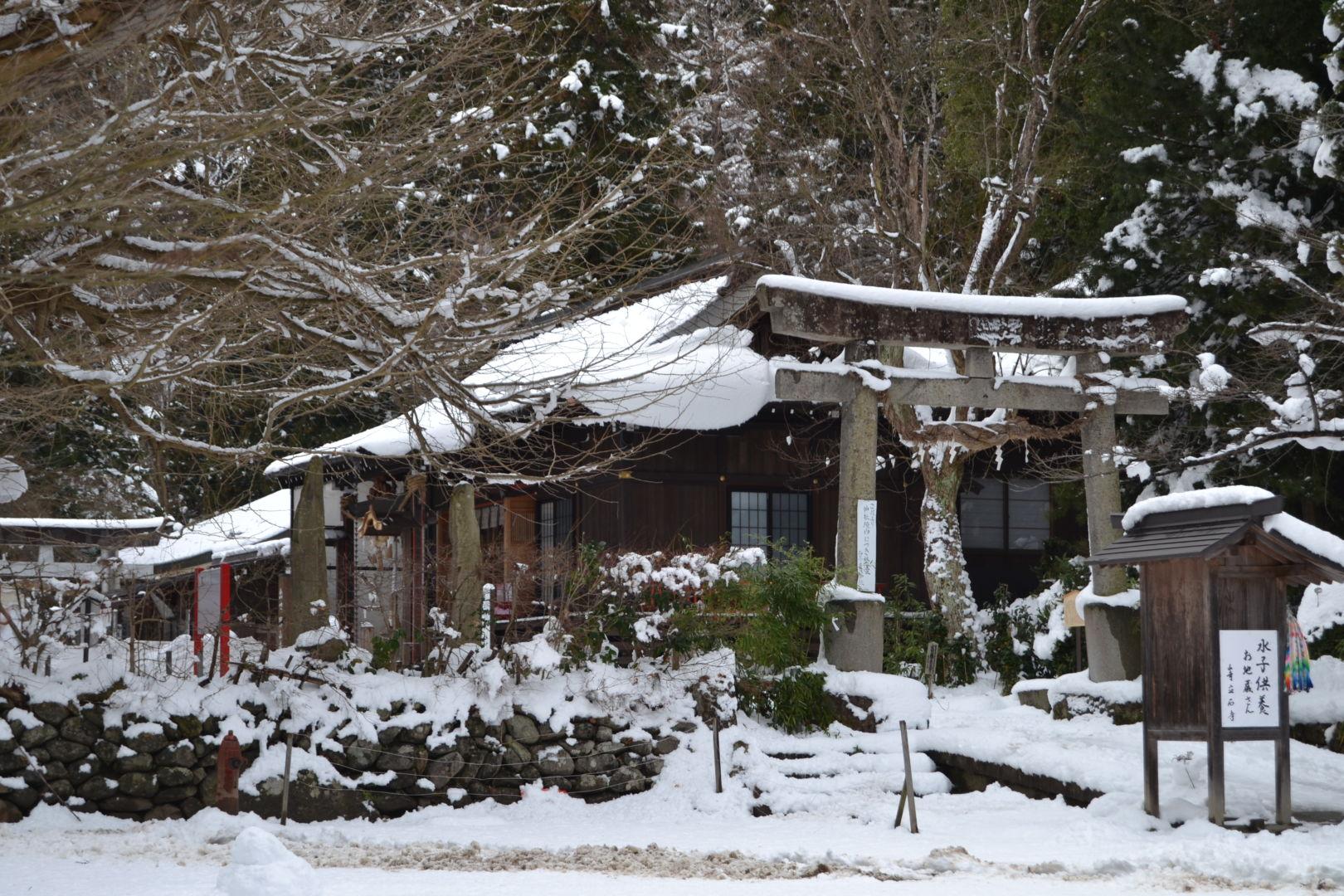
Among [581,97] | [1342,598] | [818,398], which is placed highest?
[581,97]

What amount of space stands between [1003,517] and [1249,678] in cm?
1163

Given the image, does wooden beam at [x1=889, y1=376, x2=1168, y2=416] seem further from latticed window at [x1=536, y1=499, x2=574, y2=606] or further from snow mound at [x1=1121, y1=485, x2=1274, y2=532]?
latticed window at [x1=536, y1=499, x2=574, y2=606]

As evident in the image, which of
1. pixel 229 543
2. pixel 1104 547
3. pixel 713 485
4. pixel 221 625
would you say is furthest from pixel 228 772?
pixel 229 543

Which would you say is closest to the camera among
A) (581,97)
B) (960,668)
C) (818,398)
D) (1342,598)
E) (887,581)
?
(1342,598)

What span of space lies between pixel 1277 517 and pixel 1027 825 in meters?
3.11

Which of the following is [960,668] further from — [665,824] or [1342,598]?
[665,824]

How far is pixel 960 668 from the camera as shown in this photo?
18.1 meters

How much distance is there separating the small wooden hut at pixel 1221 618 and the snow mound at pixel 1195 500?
0.03 ft

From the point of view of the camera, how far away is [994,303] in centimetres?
1454

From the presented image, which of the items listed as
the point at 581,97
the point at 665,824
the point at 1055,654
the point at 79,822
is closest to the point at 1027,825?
the point at 665,824

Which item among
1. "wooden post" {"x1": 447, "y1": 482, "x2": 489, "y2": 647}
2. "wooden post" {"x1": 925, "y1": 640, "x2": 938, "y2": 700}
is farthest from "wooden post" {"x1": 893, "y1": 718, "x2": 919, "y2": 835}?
"wooden post" {"x1": 925, "y1": 640, "x2": 938, "y2": 700}

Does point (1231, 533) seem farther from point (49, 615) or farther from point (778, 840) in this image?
point (49, 615)

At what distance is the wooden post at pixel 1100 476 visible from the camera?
14883mm

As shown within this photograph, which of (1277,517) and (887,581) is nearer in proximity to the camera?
(1277,517)
